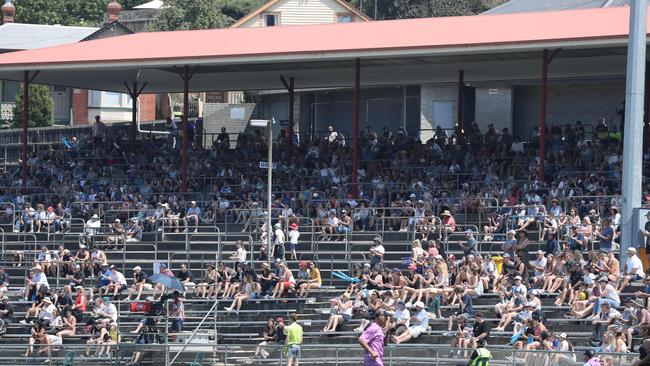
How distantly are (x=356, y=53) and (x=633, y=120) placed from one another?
28.6 ft

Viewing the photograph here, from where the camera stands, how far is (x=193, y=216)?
3195cm

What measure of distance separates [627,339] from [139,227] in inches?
526

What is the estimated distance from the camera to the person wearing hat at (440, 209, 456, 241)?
28.6m

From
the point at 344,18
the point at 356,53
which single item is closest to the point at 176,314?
the point at 356,53

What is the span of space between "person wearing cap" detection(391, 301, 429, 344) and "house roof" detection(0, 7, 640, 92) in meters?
8.24

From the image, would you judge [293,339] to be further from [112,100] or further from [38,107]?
[112,100]

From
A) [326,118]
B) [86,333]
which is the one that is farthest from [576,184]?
[326,118]

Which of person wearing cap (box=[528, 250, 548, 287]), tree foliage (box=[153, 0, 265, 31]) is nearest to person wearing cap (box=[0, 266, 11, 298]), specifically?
person wearing cap (box=[528, 250, 548, 287])

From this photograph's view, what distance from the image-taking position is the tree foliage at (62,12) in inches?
3108

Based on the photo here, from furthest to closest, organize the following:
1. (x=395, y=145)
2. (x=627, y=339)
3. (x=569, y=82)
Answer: (x=569, y=82) < (x=395, y=145) < (x=627, y=339)

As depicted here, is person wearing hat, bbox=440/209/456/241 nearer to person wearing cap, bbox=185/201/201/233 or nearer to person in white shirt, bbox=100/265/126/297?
person wearing cap, bbox=185/201/201/233

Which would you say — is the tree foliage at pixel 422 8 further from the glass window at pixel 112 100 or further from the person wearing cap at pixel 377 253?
the person wearing cap at pixel 377 253

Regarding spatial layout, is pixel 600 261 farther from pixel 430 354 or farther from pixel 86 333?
pixel 86 333

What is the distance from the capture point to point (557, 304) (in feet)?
79.9
